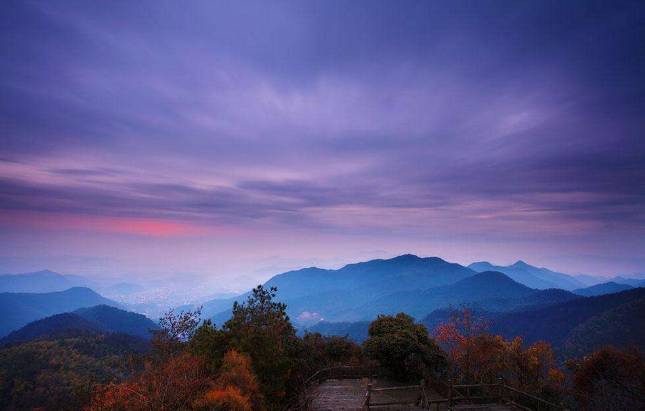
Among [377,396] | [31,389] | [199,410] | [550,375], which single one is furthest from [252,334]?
[31,389]

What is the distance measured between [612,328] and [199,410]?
476ft

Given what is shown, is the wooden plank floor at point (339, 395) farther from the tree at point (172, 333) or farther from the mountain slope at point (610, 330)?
the mountain slope at point (610, 330)

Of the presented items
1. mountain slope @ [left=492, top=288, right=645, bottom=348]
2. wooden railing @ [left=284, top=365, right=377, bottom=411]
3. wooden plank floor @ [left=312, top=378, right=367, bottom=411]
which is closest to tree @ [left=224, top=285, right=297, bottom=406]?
wooden plank floor @ [left=312, top=378, right=367, bottom=411]

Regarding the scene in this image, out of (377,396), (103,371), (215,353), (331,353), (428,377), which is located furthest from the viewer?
(103,371)

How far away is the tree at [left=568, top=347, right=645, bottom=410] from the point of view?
2352 cm

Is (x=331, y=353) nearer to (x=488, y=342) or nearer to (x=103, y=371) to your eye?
(x=488, y=342)

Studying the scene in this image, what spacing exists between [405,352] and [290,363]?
34.9ft

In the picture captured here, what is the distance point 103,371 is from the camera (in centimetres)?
10388

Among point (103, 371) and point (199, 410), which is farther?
point (103, 371)

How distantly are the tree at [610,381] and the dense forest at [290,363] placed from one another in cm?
7

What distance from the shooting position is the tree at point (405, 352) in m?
25.2

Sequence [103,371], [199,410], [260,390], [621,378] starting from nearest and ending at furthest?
1. [199,410]
2. [260,390]
3. [621,378]
4. [103,371]

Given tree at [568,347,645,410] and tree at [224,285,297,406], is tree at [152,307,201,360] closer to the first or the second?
tree at [224,285,297,406]

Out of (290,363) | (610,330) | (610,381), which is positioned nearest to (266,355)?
(290,363)
